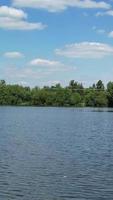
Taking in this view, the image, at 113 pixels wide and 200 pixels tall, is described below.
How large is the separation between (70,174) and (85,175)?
3.13ft

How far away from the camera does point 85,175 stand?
1203 inches

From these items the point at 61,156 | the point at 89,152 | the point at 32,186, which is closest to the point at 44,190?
the point at 32,186

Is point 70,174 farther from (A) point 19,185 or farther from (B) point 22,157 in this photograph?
(B) point 22,157

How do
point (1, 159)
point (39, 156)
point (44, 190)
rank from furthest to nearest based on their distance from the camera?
point (39, 156) < point (1, 159) < point (44, 190)

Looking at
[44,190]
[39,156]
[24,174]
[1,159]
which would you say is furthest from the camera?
[39,156]

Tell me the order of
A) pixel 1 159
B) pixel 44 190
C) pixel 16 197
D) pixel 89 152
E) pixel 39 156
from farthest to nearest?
pixel 89 152, pixel 39 156, pixel 1 159, pixel 44 190, pixel 16 197

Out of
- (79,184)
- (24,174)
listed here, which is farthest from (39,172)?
(79,184)

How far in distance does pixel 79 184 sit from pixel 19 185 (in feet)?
10.9

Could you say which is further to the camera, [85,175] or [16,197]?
[85,175]

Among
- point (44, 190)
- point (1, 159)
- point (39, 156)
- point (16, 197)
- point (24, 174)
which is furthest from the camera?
point (39, 156)

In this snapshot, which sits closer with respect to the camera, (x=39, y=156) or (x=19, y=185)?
(x=19, y=185)

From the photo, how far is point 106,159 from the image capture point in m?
38.4

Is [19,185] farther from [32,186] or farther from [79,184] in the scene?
[79,184]

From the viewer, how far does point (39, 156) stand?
39.0m
